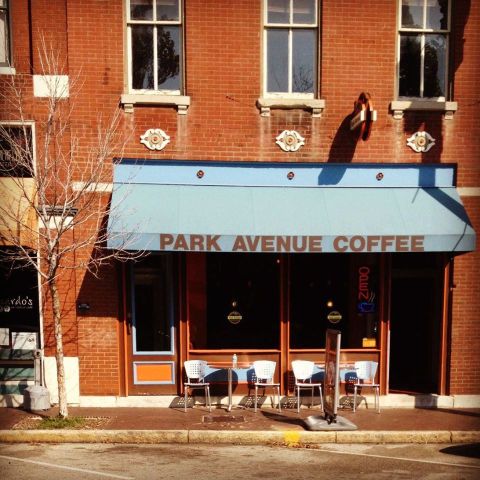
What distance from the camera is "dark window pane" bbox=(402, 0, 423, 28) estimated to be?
8.90m

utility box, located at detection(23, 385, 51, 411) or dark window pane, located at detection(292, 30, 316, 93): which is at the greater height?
dark window pane, located at detection(292, 30, 316, 93)

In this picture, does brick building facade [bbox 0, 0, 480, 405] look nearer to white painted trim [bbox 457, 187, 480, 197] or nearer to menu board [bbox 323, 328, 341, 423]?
white painted trim [bbox 457, 187, 480, 197]

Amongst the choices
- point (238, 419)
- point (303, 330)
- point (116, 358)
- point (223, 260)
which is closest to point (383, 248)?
point (303, 330)

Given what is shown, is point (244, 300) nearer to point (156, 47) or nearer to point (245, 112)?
point (245, 112)

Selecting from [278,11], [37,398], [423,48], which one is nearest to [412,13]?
[423,48]

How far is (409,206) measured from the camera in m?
8.62

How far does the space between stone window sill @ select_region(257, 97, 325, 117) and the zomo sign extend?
7.95 feet

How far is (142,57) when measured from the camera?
29.0ft

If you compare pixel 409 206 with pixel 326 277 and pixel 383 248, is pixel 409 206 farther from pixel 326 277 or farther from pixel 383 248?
pixel 326 277

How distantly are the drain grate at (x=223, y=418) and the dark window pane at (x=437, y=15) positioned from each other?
7.97m

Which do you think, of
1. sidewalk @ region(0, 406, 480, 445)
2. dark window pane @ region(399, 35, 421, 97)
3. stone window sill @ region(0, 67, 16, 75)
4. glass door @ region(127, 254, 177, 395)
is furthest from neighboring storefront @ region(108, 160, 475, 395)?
stone window sill @ region(0, 67, 16, 75)

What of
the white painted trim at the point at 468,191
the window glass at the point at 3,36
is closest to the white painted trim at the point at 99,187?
the window glass at the point at 3,36

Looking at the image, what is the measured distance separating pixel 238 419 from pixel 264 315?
1.98 meters

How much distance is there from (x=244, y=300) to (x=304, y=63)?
4647mm
